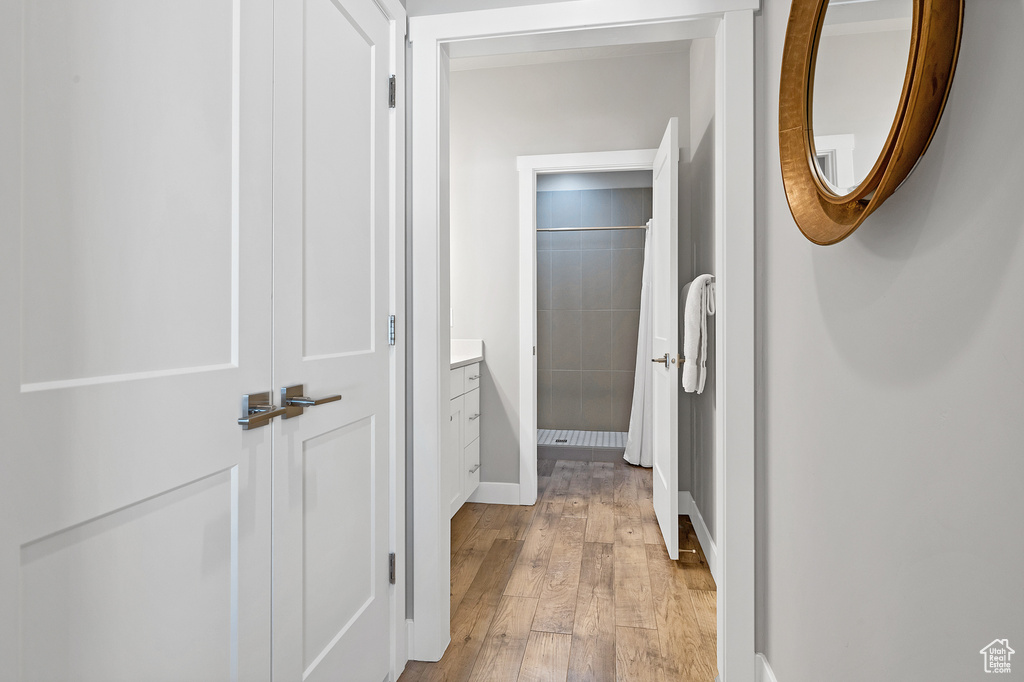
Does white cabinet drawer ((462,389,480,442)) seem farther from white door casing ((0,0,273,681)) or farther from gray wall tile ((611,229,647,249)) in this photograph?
gray wall tile ((611,229,647,249))

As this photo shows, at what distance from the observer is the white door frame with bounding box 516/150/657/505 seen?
11.1ft

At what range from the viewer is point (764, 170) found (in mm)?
1632

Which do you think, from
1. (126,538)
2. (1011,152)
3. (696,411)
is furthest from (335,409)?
(696,411)

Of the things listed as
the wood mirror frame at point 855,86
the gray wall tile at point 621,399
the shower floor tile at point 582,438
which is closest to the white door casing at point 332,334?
the wood mirror frame at point 855,86

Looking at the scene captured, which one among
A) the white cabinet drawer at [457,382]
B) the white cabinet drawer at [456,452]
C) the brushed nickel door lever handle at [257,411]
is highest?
the brushed nickel door lever handle at [257,411]

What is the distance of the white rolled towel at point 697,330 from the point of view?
2.49 metres

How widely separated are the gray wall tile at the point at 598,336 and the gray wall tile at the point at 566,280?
16 centimetres

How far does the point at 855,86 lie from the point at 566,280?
13.6 ft

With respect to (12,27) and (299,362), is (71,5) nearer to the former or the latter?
(12,27)

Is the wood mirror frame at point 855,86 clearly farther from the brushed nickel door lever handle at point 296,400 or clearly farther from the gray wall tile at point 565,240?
the gray wall tile at point 565,240

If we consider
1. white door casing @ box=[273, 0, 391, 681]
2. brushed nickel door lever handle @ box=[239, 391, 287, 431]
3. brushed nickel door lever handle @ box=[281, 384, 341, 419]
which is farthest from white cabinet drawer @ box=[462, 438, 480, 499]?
brushed nickel door lever handle @ box=[239, 391, 287, 431]

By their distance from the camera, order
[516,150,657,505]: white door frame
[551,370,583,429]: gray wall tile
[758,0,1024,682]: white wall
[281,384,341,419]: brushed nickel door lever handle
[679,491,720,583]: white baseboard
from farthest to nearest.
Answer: [551,370,583,429]: gray wall tile
[516,150,657,505]: white door frame
[679,491,720,583]: white baseboard
[281,384,341,419]: brushed nickel door lever handle
[758,0,1024,682]: white wall

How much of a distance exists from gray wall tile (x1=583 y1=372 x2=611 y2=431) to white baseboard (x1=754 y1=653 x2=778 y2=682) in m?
3.46

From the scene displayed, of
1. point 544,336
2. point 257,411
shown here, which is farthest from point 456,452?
point 544,336
